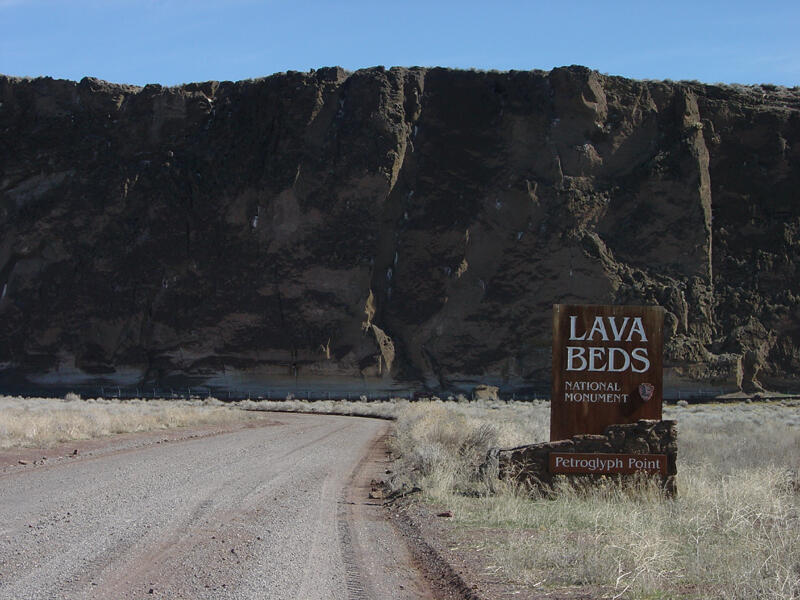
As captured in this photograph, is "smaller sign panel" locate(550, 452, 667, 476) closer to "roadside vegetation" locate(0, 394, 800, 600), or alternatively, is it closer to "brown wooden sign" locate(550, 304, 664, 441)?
"roadside vegetation" locate(0, 394, 800, 600)

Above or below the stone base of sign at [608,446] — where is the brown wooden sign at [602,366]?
above

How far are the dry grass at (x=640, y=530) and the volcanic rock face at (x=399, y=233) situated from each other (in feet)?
153

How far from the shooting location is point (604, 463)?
1166 cm

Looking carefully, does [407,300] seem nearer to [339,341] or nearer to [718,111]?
[339,341]

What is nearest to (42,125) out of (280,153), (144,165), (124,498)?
(144,165)

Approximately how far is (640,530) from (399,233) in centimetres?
5732

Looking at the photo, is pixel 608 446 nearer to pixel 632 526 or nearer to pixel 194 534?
pixel 632 526

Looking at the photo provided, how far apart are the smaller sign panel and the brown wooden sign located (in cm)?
57

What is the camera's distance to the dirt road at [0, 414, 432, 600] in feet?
22.2

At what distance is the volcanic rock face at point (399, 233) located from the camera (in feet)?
202

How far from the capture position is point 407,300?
63781 millimetres

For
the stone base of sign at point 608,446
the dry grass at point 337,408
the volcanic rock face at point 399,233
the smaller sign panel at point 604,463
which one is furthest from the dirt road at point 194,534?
the volcanic rock face at point 399,233

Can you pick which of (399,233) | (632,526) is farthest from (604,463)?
(399,233)

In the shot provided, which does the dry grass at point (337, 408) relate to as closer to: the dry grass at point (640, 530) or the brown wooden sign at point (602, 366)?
the dry grass at point (640, 530)
